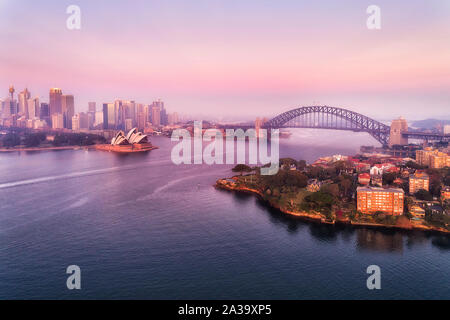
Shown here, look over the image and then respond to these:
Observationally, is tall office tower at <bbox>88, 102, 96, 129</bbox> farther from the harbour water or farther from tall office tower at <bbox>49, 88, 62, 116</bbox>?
the harbour water

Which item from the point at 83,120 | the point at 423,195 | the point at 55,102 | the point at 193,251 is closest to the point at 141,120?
the point at 83,120

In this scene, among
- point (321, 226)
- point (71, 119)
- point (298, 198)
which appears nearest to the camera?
point (321, 226)

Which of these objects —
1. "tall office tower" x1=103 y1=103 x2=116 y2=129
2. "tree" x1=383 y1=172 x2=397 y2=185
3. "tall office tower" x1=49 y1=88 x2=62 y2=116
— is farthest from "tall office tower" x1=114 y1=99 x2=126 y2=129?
"tree" x1=383 y1=172 x2=397 y2=185

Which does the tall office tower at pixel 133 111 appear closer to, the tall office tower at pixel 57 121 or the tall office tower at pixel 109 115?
the tall office tower at pixel 109 115

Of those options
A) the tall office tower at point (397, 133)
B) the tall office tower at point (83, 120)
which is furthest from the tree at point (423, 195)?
the tall office tower at point (83, 120)

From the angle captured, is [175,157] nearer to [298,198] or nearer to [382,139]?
[298,198]

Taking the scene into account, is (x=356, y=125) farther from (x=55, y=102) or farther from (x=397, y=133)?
(x=55, y=102)
